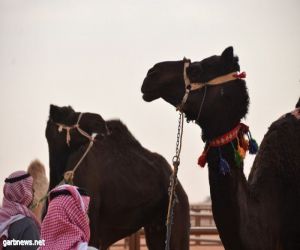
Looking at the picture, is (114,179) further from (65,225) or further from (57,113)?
(65,225)

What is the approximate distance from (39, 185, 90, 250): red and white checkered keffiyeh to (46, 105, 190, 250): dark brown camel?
3.08 m

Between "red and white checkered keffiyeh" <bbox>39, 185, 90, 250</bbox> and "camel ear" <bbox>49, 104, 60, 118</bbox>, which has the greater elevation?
"camel ear" <bbox>49, 104, 60, 118</bbox>

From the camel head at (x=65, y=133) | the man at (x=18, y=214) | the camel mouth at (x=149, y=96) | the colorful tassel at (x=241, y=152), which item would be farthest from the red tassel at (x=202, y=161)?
the camel head at (x=65, y=133)

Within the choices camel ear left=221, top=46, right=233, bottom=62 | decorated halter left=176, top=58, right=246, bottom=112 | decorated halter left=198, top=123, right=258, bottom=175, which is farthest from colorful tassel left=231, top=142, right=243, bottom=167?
camel ear left=221, top=46, right=233, bottom=62

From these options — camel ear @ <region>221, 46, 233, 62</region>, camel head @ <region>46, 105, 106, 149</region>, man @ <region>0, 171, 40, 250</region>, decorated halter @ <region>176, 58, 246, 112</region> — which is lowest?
man @ <region>0, 171, 40, 250</region>

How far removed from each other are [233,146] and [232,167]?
0.14m

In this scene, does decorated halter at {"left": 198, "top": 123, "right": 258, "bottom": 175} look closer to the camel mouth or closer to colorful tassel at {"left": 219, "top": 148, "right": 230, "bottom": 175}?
colorful tassel at {"left": 219, "top": 148, "right": 230, "bottom": 175}

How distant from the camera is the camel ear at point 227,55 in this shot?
4523 mm

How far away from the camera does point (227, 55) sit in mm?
4535

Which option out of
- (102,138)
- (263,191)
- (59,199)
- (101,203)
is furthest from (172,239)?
(59,199)

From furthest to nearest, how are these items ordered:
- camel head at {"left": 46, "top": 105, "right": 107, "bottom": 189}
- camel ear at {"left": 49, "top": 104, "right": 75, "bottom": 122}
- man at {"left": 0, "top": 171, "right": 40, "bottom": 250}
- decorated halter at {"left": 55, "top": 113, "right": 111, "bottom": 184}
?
camel ear at {"left": 49, "top": 104, "right": 75, "bottom": 122}, camel head at {"left": 46, "top": 105, "right": 107, "bottom": 189}, decorated halter at {"left": 55, "top": 113, "right": 111, "bottom": 184}, man at {"left": 0, "top": 171, "right": 40, "bottom": 250}

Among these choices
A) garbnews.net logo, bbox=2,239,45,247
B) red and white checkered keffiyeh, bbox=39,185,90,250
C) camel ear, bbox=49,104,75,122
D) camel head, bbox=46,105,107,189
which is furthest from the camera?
camel ear, bbox=49,104,75,122

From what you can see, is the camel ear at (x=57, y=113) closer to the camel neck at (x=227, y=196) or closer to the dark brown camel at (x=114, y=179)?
the dark brown camel at (x=114, y=179)

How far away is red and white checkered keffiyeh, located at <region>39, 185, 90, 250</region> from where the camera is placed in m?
3.35
